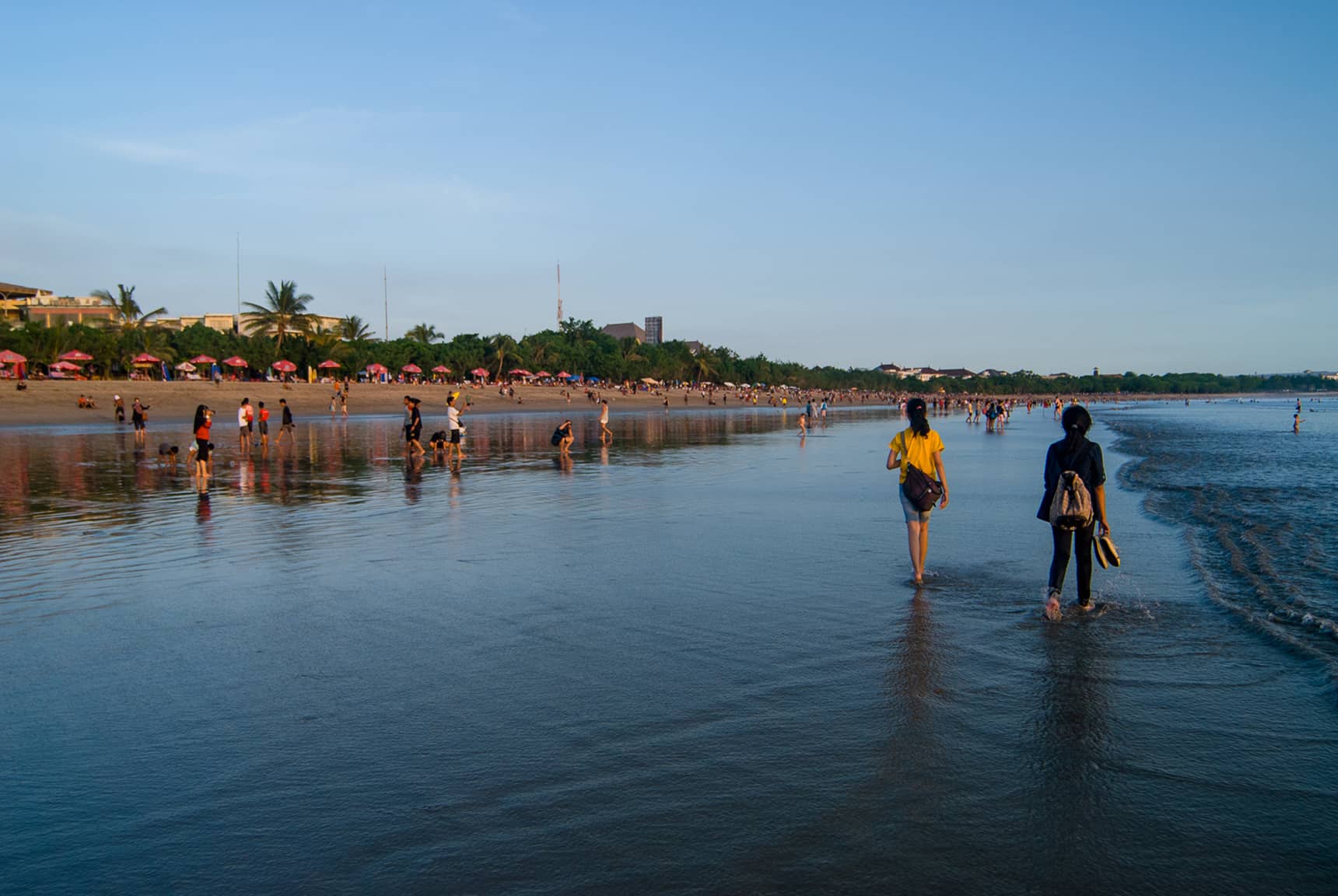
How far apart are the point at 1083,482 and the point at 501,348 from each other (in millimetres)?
98172

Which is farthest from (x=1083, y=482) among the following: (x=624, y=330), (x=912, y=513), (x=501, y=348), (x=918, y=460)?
(x=624, y=330)

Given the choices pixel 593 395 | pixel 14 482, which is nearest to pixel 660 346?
pixel 593 395

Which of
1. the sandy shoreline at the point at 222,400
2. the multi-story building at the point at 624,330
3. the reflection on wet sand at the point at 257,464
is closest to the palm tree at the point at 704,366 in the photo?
the multi-story building at the point at 624,330

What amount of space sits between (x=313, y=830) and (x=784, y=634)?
3626 millimetres

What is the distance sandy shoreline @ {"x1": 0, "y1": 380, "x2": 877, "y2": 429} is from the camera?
4416cm

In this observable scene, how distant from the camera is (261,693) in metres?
5.22

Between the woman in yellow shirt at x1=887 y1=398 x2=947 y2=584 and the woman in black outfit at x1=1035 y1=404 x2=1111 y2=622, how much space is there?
1.09m

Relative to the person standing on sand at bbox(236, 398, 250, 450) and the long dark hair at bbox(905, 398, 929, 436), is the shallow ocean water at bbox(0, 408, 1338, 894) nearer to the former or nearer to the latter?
the long dark hair at bbox(905, 398, 929, 436)

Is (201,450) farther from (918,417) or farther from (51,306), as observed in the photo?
(51,306)

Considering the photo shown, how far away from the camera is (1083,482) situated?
22.2ft

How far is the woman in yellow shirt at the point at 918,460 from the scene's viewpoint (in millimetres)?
7938

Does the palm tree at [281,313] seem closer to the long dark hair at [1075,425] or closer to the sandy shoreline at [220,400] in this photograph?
the sandy shoreline at [220,400]

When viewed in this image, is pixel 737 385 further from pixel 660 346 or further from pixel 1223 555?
pixel 1223 555

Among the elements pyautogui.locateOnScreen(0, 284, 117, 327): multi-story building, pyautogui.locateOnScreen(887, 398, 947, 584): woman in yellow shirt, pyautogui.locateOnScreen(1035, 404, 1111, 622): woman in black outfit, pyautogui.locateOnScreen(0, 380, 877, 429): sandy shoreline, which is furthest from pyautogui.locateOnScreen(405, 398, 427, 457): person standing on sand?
pyautogui.locateOnScreen(0, 284, 117, 327): multi-story building
